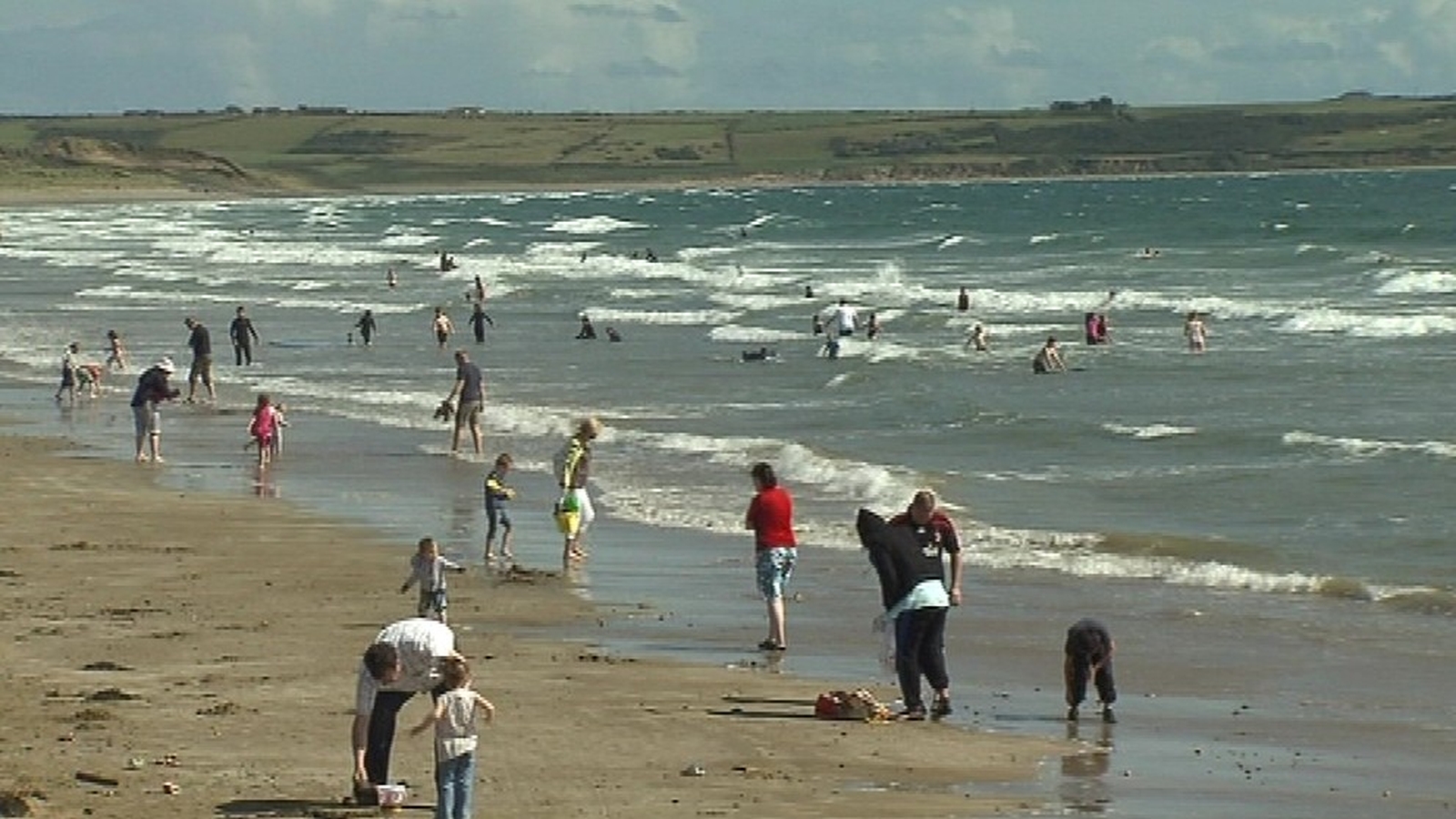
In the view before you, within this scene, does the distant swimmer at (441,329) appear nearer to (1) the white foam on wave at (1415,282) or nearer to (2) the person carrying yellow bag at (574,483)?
(1) the white foam on wave at (1415,282)

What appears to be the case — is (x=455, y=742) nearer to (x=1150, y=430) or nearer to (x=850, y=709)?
(x=850, y=709)

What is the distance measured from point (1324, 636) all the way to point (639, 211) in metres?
135

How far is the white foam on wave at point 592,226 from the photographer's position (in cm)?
12158

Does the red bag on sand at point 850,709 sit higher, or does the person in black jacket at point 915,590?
the person in black jacket at point 915,590

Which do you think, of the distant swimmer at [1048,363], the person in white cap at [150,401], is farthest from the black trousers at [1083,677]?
the distant swimmer at [1048,363]

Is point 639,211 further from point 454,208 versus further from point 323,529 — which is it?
point 323,529

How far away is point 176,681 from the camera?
1586cm

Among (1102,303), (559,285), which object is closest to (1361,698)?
(1102,303)

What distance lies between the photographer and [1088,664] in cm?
1562

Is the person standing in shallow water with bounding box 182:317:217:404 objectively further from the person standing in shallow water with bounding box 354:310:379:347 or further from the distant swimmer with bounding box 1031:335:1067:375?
the distant swimmer with bounding box 1031:335:1067:375

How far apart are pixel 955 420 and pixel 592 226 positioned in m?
90.9

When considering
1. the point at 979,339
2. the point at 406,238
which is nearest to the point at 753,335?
the point at 979,339

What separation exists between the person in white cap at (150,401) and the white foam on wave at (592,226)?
8879 centimetres

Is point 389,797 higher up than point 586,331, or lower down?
lower down
